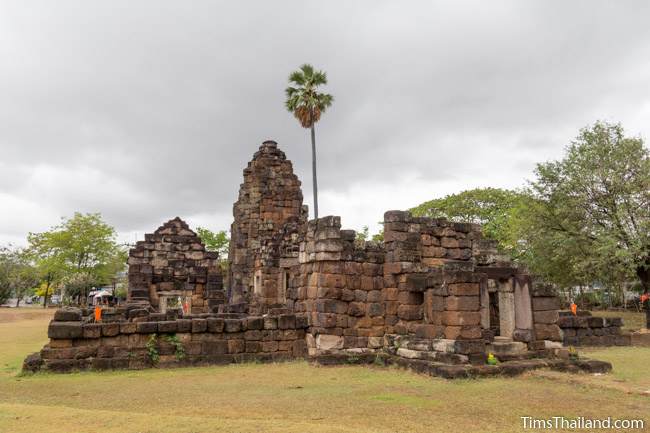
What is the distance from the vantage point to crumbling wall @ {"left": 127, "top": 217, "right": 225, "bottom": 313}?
70.4 feet

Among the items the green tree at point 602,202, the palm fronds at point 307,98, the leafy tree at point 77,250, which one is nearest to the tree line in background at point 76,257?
the leafy tree at point 77,250

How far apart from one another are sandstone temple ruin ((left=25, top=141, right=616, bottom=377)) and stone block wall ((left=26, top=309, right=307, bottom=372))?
2 centimetres

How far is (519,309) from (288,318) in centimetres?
537

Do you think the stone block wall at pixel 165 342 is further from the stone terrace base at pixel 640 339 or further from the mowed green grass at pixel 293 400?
the stone terrace base at pixel 640 339

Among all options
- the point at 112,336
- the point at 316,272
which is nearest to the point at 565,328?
the point at 316,272

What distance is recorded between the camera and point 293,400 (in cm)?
797

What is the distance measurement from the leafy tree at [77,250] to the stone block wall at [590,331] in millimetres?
45251

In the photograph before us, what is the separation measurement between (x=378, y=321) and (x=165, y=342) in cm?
498

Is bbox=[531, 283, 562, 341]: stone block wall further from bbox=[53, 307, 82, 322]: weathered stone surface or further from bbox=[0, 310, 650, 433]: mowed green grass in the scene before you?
bbox=[53, 307, 82, 322]: weathered stone surface

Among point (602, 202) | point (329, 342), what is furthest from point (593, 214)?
point (329, 342)

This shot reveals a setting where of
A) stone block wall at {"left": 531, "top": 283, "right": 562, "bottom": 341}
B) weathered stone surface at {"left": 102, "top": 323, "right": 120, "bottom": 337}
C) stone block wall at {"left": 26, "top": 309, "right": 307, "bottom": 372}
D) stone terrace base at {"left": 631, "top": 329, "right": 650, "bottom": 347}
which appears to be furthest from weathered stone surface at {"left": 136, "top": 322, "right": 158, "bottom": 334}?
stone terrace base at {"left": 631, "top": 329, "right": 650, "bottom": 347}

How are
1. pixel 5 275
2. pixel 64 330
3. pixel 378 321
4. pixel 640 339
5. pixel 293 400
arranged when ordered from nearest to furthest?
pixel 293 400
pixel 64 330
pixel 378 321
pixel 640 339
pixel 5 275

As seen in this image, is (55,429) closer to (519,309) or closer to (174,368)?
(174,368)

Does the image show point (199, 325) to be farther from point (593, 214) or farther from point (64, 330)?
point (593, 214)
